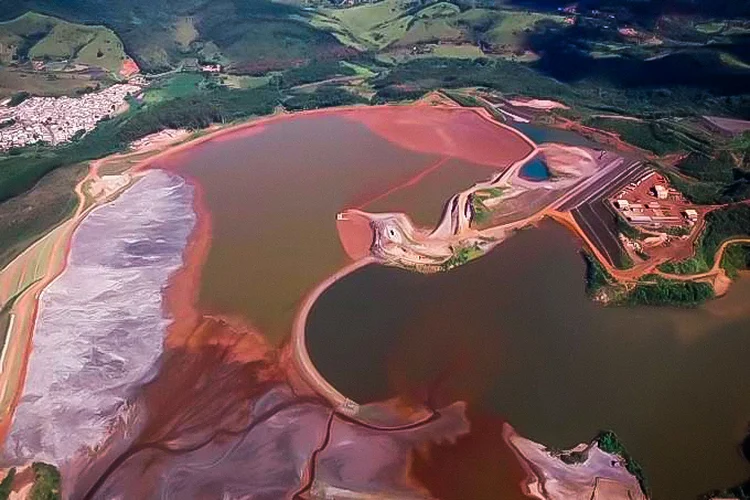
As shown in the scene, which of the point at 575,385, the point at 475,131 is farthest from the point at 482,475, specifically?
the point at 475,131

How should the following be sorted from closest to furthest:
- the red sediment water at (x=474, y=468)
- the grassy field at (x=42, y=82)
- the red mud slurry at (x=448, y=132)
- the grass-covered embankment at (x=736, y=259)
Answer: the red sediment water at (x=474, y=468) < the grass-covered embankment at (x=736, y=259) < the red mud slurry at (x=448, y=132) < the grassy field at (x=42, y=82)

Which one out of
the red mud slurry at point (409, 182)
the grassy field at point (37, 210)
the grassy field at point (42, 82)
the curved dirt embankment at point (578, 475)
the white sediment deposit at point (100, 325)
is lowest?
the grassy field at point (42, 82)

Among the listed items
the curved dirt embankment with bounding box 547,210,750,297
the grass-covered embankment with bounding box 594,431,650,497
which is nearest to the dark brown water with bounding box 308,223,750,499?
the grass-covered embankment with bounding box 594,431,650,497

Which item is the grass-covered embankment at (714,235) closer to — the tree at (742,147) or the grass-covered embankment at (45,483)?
the tree at (742,147)

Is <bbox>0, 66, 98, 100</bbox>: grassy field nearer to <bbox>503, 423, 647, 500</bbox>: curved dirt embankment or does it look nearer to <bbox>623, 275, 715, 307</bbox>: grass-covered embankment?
<bbox>623, 275, 715, 307</bbox>: grass-covered embankment

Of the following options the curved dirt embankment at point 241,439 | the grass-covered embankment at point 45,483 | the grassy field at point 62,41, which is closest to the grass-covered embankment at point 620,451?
the curved dirt embankment at point 241,439

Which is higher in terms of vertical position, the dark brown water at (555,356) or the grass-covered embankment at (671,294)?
the grass-covered embankment at (671,294)
